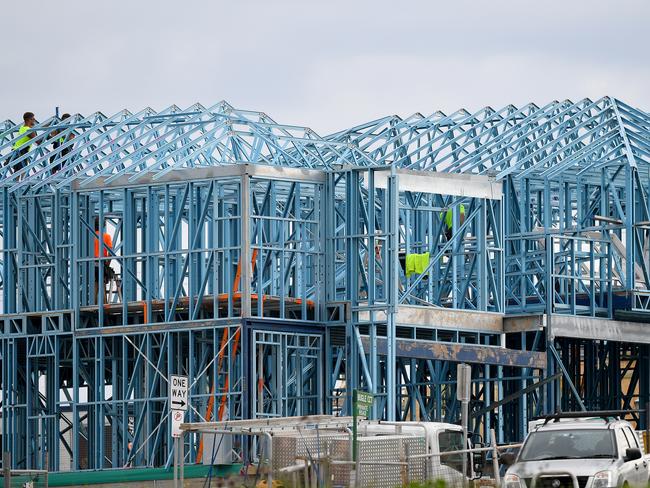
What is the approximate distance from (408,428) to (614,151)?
58.4ft

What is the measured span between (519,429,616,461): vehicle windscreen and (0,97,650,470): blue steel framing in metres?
11.8

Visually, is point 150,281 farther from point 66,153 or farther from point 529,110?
point 529,110

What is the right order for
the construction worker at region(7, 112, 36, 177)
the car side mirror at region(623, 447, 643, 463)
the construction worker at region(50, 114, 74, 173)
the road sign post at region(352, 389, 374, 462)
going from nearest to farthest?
1. the car side mirror at region(623, 447, 643, 463)
2. the road sign post at region(352, 389, 374, 462)
3. the construction worker at region(50, 114, 74, 173)
4. the construction worker at region(7, 112, 36, 177)

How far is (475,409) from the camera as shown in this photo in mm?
45719

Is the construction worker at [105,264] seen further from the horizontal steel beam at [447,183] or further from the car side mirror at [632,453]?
the car side mirror at [632,453]

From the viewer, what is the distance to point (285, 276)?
131 ft

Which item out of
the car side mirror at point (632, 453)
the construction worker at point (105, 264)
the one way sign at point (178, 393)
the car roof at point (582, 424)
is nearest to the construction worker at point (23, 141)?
the construction worker at point (105, 264)

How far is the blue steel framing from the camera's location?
39906mm

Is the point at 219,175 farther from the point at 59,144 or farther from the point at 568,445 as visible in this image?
the point at 568,445

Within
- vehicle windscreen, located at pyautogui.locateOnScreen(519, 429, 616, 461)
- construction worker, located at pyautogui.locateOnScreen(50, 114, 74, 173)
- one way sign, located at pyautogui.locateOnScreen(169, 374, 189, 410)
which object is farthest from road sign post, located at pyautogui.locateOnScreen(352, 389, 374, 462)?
construction worker, located at pyautogui.locateOnScreen(50, 114, 74, 173)

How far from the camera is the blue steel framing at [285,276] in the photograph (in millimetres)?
39906

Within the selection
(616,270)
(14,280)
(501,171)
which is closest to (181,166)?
(14,280)

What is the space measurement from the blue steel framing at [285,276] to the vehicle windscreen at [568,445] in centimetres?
1176

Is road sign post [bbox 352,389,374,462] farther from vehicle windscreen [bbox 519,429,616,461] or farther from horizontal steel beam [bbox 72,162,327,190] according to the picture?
horizontal steel beam [bbox 72,162,327,190]
